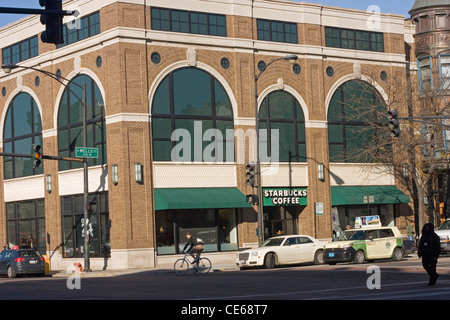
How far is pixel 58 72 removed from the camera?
48.4m

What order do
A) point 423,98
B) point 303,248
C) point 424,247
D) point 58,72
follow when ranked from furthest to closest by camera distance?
point 423,98 → point 58,72 → point 303,248 → point 424,247

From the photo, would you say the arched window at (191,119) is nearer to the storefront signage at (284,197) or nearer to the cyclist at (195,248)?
the storefront signage at (284,197)

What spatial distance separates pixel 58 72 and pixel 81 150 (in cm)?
984

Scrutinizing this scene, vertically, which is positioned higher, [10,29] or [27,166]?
[10,29]

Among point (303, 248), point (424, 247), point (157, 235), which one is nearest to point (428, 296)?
point (424, 247)

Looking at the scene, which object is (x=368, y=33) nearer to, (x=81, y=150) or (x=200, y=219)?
(x=200, y=219)

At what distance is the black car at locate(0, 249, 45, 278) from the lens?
39656mm

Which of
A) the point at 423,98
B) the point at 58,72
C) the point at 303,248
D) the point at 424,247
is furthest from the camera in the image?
the point at 423,98

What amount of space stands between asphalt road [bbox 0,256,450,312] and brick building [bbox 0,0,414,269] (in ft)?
51.0

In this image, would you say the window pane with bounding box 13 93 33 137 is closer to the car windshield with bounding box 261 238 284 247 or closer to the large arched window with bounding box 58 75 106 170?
the large arched window with bounding box 58 75 106 170

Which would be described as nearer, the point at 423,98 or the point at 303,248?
the point at 303,248

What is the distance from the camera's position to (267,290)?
23.5 metres

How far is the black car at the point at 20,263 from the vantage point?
130ft

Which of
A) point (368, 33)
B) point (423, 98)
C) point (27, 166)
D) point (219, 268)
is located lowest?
point (219, 268)
